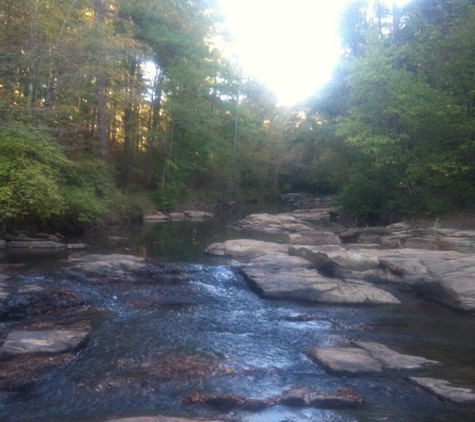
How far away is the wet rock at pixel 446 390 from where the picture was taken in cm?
562

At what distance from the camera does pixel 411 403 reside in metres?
5.67

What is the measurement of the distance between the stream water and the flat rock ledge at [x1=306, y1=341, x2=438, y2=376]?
16cm

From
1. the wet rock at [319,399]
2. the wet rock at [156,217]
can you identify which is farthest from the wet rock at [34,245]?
the wet rock at [319,399]

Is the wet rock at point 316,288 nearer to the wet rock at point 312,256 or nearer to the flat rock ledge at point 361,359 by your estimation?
the wet rock at point 312,256

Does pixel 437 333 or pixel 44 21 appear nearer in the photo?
pixel 437 333

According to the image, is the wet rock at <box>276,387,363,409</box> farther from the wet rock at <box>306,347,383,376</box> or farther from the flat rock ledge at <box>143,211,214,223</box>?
the flat rock ledge at <box>143,211,214,223</box>

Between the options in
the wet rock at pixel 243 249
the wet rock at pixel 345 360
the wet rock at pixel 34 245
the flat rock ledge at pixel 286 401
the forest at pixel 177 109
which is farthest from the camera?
the wet rock at pixel 34 245

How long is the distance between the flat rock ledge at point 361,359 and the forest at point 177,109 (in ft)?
30.5

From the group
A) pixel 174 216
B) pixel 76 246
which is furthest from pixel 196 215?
pixel 76 246

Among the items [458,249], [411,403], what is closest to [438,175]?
[458,249]

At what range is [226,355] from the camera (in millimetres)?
7105

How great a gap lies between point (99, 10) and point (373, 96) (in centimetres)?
1252

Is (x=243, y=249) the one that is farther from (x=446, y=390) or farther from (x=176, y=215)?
(x=176, y=215)

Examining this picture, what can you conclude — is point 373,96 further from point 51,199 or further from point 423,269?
point 51,199
